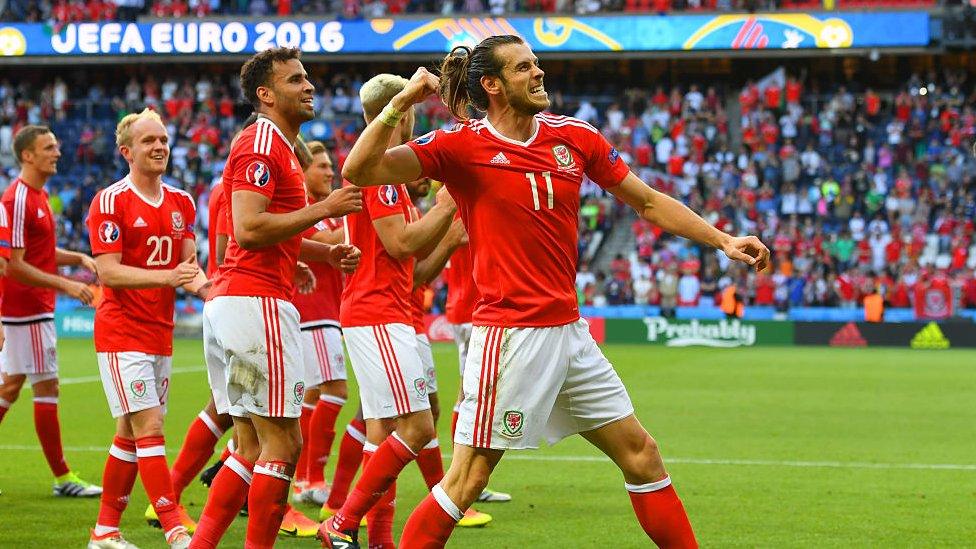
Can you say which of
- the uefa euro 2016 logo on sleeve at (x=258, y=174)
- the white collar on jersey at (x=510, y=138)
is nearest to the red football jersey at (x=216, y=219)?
the uefa euro 2016 logo on sleeve at (x=258, y=174)

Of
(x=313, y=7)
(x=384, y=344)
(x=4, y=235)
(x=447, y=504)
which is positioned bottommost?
(x=447, y=504)

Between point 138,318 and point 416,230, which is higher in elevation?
point 416,230

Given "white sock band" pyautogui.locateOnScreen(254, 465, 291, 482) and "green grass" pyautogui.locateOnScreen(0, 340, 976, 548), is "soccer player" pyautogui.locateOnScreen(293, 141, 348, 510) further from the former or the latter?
→ "white sock band" pyautogui.locateOnScreen(254, 465, 291, 482)

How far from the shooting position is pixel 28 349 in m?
9.31

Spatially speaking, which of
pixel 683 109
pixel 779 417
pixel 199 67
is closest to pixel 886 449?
pixel 779 417

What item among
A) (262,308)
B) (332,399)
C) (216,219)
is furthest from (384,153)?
(332,399)

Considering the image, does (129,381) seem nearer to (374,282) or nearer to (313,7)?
(374,282)

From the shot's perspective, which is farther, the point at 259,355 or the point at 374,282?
the point at 374,282

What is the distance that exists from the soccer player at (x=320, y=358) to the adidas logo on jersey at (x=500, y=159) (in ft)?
10.8

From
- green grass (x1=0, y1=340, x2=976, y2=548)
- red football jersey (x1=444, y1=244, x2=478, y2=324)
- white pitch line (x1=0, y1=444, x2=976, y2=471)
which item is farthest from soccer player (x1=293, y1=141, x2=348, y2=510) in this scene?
white pitch line (x1=0, y1=444, x2=976, y2=471)

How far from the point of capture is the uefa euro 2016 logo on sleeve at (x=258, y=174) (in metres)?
5.93

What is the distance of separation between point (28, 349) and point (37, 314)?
0.27m

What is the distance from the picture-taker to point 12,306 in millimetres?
9430

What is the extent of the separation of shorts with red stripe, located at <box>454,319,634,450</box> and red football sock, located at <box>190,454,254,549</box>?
133 cm
